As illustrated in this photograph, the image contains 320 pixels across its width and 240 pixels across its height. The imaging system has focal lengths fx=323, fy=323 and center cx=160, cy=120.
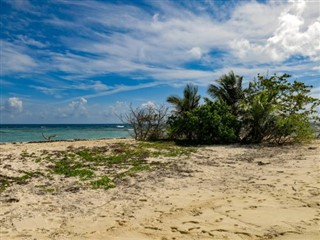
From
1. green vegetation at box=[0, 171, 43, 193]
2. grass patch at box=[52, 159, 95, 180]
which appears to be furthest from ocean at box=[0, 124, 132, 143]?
green vegetation at box=[0, 171, 43, 193]

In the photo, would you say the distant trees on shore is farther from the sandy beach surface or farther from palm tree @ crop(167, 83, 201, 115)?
the sandy beach surface

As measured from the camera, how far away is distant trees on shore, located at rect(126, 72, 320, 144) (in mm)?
18625

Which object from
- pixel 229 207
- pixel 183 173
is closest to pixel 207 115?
pixel 183 173

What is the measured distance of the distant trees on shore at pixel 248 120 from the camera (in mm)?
18625

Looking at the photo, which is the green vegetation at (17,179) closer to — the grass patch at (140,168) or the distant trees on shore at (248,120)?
the grass patch at (140,168)

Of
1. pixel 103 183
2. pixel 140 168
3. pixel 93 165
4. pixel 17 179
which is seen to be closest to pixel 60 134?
pixel 93 165

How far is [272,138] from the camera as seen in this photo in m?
19.5

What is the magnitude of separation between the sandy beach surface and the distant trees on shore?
8.29m

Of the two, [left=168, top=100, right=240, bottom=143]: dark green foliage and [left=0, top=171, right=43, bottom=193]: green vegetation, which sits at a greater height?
[left=168, top=100, right=240, bottom=143]: dark green foliage

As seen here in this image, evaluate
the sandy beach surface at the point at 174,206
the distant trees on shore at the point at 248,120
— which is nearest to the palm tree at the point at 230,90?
the distant trees on shore at the point at 248,120

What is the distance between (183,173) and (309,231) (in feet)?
17.5

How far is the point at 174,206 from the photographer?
21.7 feet

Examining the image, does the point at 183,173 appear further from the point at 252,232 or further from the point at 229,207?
the point at 252,232

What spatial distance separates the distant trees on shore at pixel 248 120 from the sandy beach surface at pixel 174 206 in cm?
829
